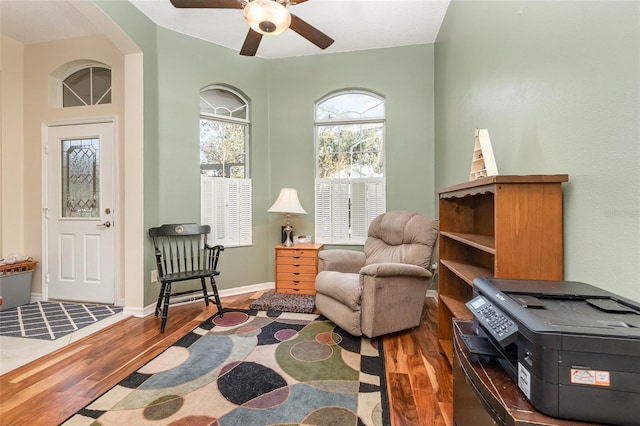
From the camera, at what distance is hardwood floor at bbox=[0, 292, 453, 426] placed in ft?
4.77

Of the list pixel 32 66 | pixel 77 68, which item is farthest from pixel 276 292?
pixel 32 66

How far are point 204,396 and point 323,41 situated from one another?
9.17ft

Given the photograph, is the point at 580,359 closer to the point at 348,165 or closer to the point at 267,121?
the point at 348,165

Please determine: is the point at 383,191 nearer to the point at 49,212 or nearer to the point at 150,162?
the point at 150,162

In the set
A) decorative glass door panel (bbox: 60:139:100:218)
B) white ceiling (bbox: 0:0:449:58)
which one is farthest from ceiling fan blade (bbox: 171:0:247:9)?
decorative glass door panel (bbox: 60:139:100:218)

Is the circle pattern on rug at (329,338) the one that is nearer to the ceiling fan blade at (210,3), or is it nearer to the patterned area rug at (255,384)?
the patterned area rug at (255,384)

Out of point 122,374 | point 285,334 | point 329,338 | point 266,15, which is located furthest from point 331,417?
point 266,15

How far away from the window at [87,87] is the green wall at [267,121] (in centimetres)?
74

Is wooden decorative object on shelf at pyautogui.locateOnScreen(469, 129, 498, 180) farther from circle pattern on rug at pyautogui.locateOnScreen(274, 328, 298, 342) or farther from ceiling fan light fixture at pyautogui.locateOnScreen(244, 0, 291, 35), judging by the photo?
circle pattern on rug at pyautogui.locateOnScreen(274, 328, 298, 342)

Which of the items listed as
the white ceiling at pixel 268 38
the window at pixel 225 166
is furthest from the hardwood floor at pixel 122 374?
the white ceiling at pixel 268 38

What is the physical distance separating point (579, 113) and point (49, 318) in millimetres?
4261

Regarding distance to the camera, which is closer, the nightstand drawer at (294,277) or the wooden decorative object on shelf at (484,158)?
the wooden decorative object on shelf at (484,158)

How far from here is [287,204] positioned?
10.9ft

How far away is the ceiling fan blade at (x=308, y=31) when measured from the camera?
7.13 ft
